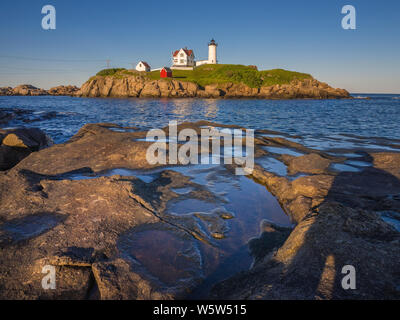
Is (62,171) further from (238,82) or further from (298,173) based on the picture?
(238,82)

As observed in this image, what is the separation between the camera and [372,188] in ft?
17.9

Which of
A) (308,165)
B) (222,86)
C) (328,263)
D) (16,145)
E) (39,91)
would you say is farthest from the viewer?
(39,91)

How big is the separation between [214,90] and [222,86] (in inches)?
199

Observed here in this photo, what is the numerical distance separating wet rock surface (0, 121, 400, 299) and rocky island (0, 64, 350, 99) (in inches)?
2983

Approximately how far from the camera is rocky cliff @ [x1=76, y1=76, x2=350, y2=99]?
3088 inches

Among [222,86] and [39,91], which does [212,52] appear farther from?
[39,91]

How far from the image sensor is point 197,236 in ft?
12.0

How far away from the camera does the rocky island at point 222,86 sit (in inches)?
3100

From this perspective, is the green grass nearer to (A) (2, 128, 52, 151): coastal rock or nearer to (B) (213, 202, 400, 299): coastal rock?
(A) (2, 128, 52, 151): coastal rock

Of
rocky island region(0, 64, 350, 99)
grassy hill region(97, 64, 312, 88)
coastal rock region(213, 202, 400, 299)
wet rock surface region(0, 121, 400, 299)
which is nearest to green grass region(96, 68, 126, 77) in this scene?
grassy hill region(97, 64, 312, 88)

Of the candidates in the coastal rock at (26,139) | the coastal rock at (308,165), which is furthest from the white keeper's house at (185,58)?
the coastal rock at (308,165)

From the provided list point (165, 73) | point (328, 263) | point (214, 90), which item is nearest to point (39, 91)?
point (165, 73)
